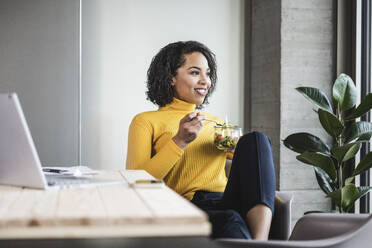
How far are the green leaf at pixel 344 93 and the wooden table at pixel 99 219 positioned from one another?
2.08m

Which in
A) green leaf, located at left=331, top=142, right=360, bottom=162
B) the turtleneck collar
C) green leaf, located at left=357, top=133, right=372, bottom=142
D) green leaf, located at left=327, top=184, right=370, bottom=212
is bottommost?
green leaf, located at left=327, top=184, right=370, bottom=212

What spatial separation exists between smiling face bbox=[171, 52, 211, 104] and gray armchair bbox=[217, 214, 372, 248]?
92 cm

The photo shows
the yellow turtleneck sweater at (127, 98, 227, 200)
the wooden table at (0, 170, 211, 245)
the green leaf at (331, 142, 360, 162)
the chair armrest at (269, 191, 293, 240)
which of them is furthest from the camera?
the green leaf at (331, 142, 360, 162)

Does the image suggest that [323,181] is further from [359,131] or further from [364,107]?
[364,107]

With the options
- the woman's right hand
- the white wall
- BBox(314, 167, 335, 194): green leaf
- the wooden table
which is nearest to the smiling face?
Result: the woman's right hand

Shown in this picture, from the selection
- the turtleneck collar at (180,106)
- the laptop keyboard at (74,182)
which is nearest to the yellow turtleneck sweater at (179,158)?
the turtleneck collar at (180,106)

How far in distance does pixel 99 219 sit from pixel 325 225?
1.05 m

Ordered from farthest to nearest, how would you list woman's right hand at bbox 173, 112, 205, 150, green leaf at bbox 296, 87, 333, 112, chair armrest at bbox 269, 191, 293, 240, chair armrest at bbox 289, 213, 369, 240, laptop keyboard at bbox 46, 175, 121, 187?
1. green leaf at bbox 296, 87, 333, 112
2. woman's right hand at bbox 173, 112, 205, 150
3. chair armrest at bbox 269, 191, 293, 240
4. chair armrest at bbox 289, 213, 369, 240
5. laptop keyboard at bbox 46, 175, 121, 187

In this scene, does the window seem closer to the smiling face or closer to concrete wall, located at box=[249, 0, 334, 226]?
concrete wall, located at box=[249, 0, 334, 226]

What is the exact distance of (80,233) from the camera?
0.83 meters

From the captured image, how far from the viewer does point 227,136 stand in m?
1.91

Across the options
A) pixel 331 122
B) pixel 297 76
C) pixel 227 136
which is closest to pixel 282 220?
pixel 227 136

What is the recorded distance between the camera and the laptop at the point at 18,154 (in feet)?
3.59

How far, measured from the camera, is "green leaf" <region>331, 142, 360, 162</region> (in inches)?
109
